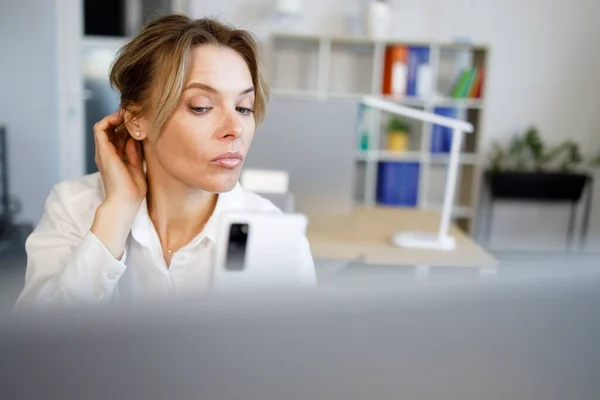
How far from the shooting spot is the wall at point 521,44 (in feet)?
12.0

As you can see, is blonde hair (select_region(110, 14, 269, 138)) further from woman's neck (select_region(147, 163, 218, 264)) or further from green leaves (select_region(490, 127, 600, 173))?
green leaves (select_region(490, 127, 600, 173))

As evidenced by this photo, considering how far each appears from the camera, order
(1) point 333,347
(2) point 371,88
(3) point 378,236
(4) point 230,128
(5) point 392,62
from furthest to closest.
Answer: (2) point 371,88 → (5) point 392,62 → (3) point 378,236 → (4) point 230,128 → (1) point 333,347

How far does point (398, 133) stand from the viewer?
3.52 metres

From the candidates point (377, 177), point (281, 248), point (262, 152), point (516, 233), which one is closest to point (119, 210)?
point (281, 248)

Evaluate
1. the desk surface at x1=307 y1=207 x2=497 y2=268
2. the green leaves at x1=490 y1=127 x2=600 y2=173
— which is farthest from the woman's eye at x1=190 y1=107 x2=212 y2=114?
the green leaves at x1=490 y1=127 x2=600 y2=173

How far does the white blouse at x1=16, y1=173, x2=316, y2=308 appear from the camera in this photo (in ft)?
1.51

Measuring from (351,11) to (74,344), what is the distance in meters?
3.72

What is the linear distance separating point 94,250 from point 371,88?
329 centimetres

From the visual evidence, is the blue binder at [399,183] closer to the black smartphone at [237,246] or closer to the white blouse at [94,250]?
the white blouse at [94,250]

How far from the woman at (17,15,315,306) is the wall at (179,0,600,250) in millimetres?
3187

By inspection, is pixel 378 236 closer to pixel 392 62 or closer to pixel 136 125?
pixel 136 125

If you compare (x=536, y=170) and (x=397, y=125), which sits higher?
(x=397, y=125)

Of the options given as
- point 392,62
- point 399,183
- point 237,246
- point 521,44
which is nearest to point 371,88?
point 392,62

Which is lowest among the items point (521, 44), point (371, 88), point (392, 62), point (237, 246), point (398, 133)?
point (398, 133)
